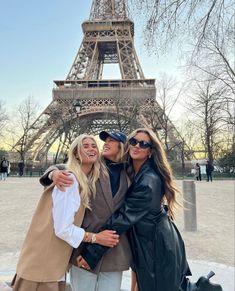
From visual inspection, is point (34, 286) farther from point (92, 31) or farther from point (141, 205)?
point (92, 31)

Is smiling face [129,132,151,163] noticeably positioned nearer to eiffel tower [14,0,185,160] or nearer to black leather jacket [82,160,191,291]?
black leather jacket [82,160,191,291]

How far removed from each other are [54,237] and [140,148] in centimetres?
79

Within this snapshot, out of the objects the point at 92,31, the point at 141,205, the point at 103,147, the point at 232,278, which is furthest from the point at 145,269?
the point at 92,31

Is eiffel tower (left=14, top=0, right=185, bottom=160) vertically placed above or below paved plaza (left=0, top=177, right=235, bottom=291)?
above

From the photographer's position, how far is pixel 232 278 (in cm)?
388

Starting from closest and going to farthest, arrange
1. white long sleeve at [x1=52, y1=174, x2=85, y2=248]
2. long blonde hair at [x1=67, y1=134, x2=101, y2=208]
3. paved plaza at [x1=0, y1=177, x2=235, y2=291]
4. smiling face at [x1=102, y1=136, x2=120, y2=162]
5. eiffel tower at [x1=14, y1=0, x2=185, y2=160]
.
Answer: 1. white long sleeve at [x1=52, y1=174, x2=85, y2=248]
2. long blonde hair at [x1=67, y1=134, x2=101, y2=208]
3. smiling face at [x1=102, y1=136, x2=120, y2=162]
4. paved plaza at [x1=0, y1=177, x2=235, y2=291]
5. eiffel tower at [x1=14, y1=0, x2=185, y2=160]

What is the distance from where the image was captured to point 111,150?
222 cm

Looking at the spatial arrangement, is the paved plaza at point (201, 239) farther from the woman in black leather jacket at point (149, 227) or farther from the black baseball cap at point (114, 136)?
the black baseball cap at point (114, 136)

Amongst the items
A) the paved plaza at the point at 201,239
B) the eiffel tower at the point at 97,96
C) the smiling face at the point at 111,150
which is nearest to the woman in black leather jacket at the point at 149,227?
the smiling face at the point at 111,150

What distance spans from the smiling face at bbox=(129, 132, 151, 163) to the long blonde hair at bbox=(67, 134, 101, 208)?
9.5 inches

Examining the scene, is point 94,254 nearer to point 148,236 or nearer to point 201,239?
point 148,236

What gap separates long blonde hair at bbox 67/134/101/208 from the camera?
6.42 ft

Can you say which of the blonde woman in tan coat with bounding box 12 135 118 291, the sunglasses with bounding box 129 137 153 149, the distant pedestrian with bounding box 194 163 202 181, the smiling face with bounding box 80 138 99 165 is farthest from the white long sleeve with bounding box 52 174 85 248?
the distant pedestrian with bounding box 194 163 202 181

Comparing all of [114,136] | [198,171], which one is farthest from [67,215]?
[198,171]
